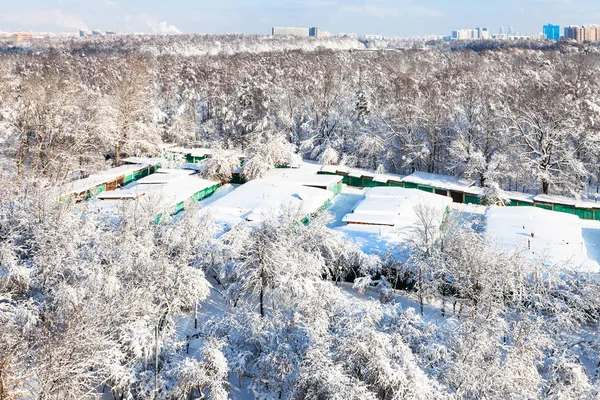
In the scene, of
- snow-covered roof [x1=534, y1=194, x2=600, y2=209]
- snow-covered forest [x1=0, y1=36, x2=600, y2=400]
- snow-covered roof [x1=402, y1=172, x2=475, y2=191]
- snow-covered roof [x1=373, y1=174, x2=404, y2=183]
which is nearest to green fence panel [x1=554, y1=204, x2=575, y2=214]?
snow-covered roof [x1=534, y1=194, x2=600, y2=209]

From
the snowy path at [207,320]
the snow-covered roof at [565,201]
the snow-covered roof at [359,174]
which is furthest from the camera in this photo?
the snow-covered roof at [359,174]

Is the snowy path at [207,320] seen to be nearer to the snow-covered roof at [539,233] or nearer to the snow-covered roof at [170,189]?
the snow-covered roof at [170,189]

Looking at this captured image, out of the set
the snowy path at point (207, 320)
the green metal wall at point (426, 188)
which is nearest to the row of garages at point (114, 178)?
the snowy path at point (207, 320)

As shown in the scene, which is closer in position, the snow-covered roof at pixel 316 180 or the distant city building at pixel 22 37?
the snow-covered roof at pixel 316 180

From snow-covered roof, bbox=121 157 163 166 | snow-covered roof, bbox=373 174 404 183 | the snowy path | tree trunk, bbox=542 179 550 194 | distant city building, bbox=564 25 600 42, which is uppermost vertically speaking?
distant city building, bbox=564 25 600 42

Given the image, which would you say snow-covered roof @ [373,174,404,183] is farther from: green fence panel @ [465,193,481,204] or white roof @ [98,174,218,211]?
white roof @ [98,174,218,211]

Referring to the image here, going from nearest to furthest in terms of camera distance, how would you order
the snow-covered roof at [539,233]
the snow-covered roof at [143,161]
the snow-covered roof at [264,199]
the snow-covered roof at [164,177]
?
1. the snow-covered roof at [539,233]
2. the snow-covered roof at [264,199]
3. the snow-covered roof at [164,177]
4. the snow-covered roof at [143,161]
